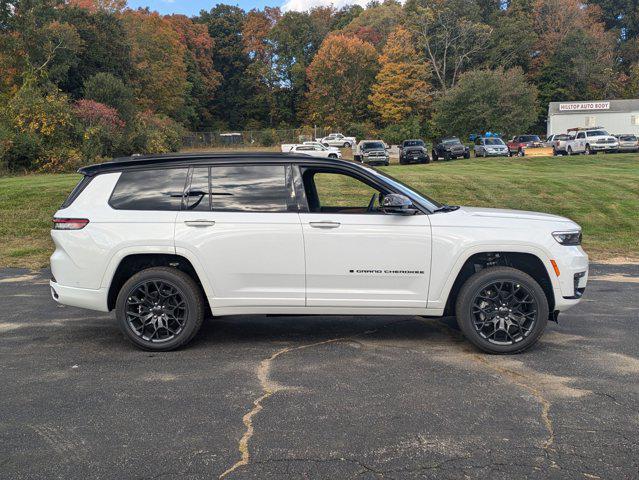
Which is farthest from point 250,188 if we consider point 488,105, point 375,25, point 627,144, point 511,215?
point 375,25

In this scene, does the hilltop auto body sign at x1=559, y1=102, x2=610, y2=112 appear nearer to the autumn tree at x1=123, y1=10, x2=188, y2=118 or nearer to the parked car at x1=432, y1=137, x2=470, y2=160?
the parked car at x1=432, y1=137, x2=470, y2=160

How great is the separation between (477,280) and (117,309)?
3266 millimetres

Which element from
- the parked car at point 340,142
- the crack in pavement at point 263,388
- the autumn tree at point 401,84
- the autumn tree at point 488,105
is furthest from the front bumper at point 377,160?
the crack in pavement at point 263,388

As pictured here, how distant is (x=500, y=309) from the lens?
214 inches

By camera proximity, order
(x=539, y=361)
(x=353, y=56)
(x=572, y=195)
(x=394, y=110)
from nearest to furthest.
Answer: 1. (x=539, y=361)
2. (x=572, y=195)
3. (x=394, y=110)
4. (x=353, y=56)

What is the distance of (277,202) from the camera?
560 cm

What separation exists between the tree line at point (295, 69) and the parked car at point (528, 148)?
5.97m

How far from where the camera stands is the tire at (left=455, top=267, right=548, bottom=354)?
5367 millimetres

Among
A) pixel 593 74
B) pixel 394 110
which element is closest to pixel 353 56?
pixel 394 110

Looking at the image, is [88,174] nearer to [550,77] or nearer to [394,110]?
[394,110]

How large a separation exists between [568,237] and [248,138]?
67496 mm

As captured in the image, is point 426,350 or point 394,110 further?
point 394,110

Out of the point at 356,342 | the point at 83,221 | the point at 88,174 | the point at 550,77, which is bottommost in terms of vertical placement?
the point at 356,342

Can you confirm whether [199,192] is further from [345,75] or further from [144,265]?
[345,75]
